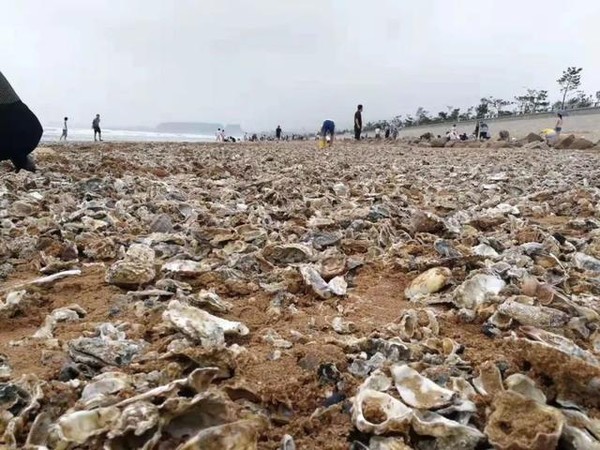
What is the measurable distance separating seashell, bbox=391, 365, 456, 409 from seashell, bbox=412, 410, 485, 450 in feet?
0.35

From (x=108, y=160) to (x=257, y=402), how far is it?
1055 centimetres

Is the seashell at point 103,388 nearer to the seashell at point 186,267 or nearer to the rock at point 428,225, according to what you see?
the seashell at point 186,267

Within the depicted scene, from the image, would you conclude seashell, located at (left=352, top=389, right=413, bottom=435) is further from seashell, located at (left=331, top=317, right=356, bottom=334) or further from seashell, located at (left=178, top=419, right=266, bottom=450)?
seashell, located at (left=331, top=317, right=356, bottom=334)

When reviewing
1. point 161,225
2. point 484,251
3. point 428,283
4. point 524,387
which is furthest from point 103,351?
point 484,251

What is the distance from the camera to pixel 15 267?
13.3 feet

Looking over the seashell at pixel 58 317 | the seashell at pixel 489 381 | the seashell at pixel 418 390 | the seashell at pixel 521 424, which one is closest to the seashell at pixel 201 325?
the seashell at pixel 58 317

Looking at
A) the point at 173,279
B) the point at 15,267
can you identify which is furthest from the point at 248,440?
the point at 15,267

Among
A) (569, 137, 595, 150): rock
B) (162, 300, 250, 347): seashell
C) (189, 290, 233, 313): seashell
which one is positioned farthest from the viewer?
(569, 137, 595, 150): rock

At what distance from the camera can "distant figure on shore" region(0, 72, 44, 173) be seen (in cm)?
367

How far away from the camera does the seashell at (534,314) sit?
9.04 feet

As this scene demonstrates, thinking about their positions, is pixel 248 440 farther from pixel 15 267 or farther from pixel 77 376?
pixel 15 267

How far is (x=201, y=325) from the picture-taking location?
8.94 feet

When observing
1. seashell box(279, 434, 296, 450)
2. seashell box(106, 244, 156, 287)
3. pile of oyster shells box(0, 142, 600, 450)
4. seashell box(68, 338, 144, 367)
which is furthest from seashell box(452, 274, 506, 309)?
seashell box(106, 244, 156, 287)

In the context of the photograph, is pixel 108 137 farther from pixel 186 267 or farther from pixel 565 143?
pixel 186 267
